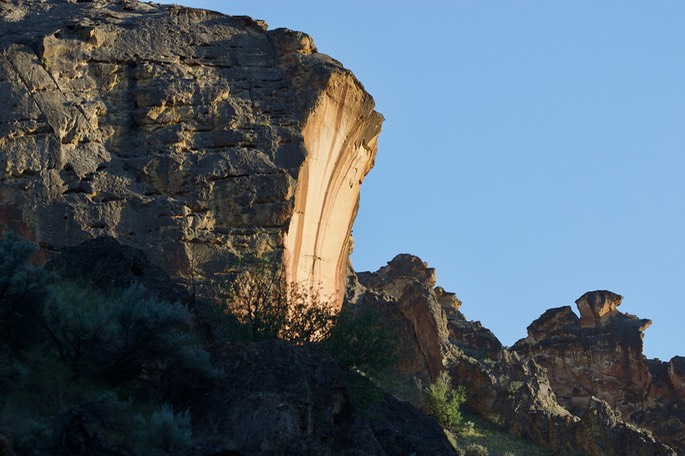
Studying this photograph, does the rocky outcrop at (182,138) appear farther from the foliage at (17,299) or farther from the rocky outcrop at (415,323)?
the foliage at (17,299)

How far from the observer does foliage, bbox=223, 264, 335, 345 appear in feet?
99.7

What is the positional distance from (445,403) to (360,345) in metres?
14.3

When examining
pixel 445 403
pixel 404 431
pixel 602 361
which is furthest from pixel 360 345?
pixel 602 361

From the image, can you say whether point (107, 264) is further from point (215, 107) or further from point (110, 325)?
point (215, 107)

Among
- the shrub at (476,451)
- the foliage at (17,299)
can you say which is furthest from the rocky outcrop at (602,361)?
the foliage at (17,299)

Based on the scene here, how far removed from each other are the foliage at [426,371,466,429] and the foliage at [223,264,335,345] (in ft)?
33.3

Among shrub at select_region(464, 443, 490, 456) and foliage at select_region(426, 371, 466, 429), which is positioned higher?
foliage at select_region(426, 371, 466, 429)

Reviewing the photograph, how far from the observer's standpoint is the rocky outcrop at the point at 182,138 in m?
34.4

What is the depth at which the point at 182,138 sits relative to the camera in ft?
120

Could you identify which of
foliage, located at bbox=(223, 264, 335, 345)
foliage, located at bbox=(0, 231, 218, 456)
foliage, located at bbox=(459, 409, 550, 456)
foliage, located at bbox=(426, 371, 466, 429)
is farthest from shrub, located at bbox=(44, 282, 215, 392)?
foliage, located at bbox=(426, 371, 466, 429)

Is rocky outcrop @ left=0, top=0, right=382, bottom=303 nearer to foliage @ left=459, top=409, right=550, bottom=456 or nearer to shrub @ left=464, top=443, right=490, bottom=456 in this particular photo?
shrub @ left=464, top=443, right=490, bottom=456

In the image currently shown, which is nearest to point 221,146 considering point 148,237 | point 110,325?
point 148,237

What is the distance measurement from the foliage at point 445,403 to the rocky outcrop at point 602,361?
15.1 metres

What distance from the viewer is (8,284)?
762 inches
